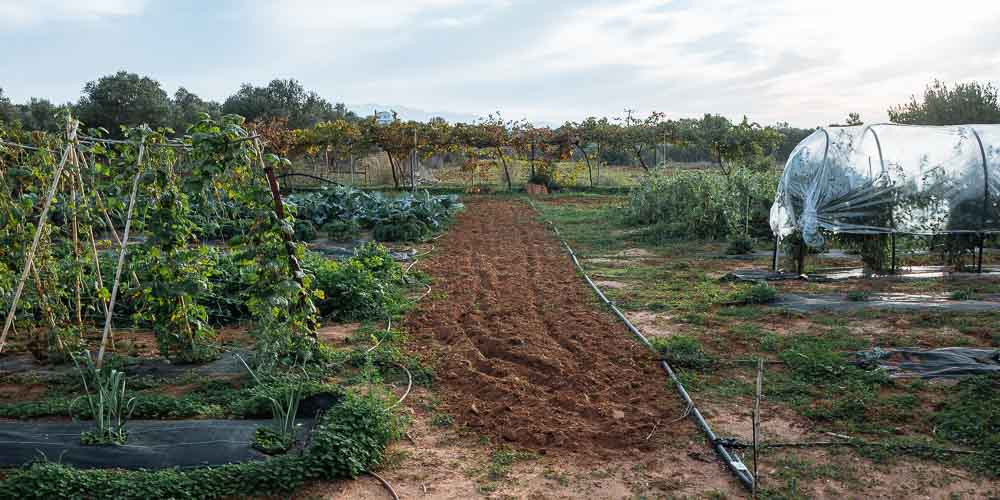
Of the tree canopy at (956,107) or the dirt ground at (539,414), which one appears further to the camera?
the tree canopy at (956,107)

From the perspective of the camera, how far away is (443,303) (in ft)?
27.5

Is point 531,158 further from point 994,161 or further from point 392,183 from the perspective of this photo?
point 994,161

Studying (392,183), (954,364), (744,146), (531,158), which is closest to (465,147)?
(531,158)

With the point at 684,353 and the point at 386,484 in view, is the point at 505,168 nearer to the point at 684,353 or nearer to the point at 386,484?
the point at 684,353

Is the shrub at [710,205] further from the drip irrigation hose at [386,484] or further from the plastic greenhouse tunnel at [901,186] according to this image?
the drip irrigation hose at [386,484]

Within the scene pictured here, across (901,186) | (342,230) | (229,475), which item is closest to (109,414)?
(229,475)

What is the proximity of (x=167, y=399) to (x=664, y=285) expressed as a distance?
21.2 feet

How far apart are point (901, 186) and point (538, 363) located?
6.45 metres

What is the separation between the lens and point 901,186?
9.49 m

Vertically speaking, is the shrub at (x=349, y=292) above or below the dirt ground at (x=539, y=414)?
above

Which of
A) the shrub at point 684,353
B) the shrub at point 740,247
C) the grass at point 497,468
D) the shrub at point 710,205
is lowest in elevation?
the grass at point 497,468

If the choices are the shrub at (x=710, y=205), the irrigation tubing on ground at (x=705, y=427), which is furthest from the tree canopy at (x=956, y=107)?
the irrigation tubing on ground at (x=705, y=427)

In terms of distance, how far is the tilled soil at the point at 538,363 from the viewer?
4.71 meters

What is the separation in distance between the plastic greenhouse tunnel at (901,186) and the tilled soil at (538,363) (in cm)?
348
